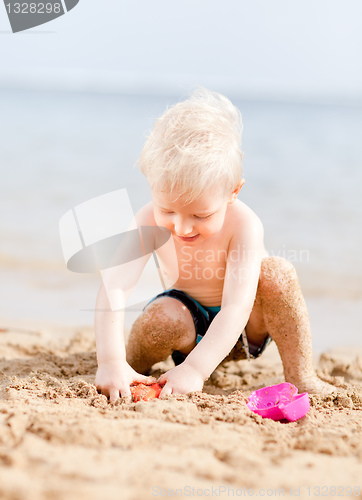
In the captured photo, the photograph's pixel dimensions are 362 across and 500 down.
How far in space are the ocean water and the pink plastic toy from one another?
1.18 metres

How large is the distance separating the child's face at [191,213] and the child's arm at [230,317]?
20cm

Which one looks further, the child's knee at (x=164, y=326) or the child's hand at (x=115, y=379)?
the child's knee at (x=164, y=326)

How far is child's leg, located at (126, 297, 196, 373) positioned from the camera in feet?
7.59

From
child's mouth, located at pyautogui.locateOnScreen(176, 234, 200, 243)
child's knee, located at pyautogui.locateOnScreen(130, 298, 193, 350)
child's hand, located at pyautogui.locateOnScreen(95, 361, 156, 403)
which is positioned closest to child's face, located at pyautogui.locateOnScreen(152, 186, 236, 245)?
child's mouth, located at pyautogui.locateOnScreen(176, 234, 200, 243)

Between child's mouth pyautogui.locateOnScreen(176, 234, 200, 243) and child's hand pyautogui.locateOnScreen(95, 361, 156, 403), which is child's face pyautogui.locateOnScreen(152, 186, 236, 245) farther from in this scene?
child's hand pyautogui.locateOnScreen(95, 361, 156, 403)

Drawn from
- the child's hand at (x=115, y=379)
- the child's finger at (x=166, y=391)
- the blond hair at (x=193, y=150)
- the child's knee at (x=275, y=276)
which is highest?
the blond hair at (x=193, y=150)

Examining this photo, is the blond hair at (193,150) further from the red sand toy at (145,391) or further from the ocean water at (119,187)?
the red sand toy at (145,391)

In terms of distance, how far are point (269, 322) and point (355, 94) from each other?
28.3 metres

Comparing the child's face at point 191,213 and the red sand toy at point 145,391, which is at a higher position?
the child's face at point 191,213

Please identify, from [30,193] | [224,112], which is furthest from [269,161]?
[224,112]

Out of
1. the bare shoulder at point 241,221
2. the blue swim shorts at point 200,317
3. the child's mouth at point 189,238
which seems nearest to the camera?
the child's mouth at point 189,238

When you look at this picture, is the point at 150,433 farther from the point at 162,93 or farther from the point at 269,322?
the point at 162,93

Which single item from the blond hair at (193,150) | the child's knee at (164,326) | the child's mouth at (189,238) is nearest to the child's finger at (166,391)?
the child's knee at (164,326)

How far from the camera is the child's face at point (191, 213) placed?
194cm
